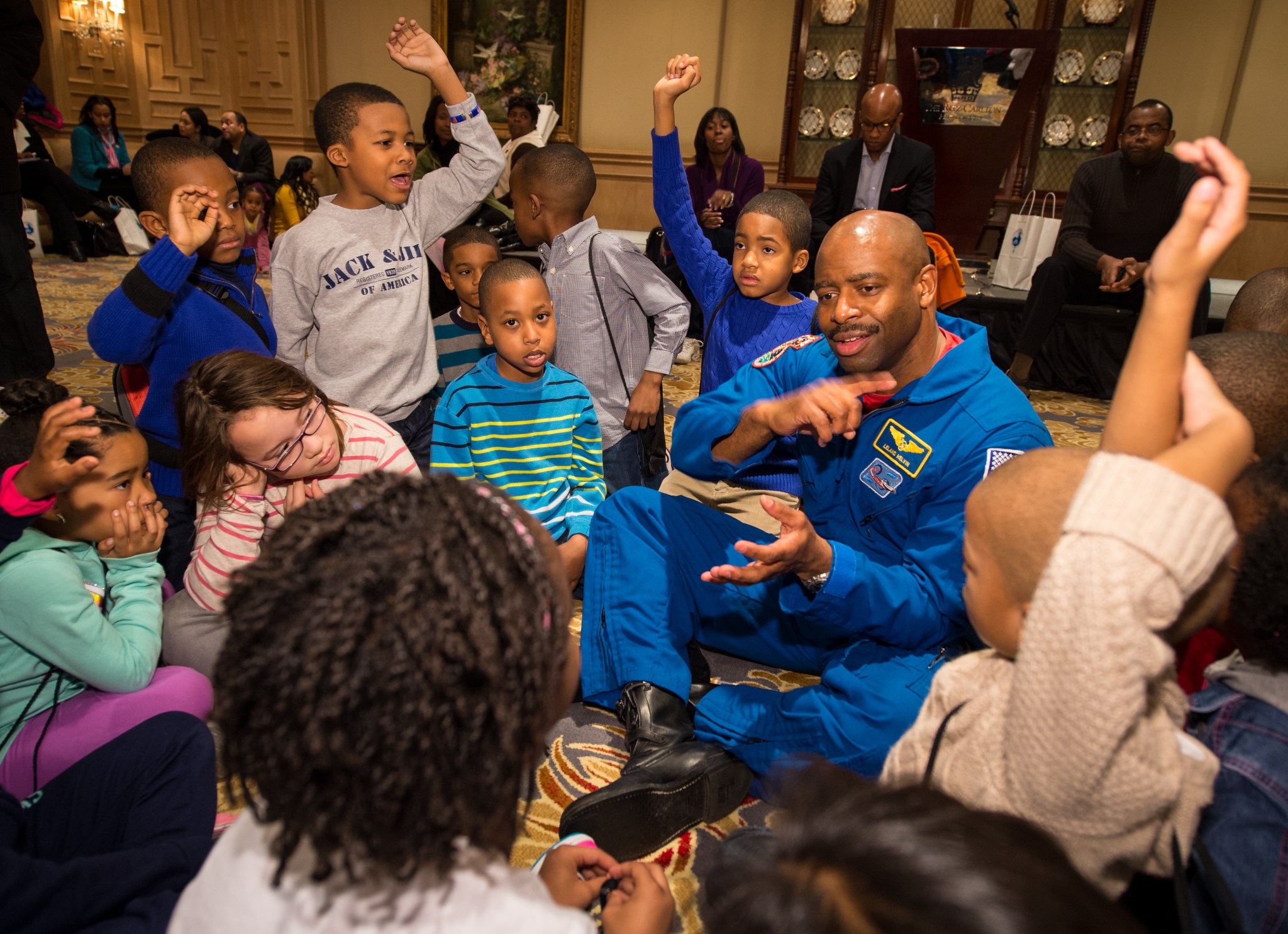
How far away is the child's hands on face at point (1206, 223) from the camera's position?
776 millimetres

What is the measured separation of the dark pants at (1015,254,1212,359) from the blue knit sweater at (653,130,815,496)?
2.53 meters

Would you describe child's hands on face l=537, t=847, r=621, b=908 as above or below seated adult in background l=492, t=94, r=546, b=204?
below

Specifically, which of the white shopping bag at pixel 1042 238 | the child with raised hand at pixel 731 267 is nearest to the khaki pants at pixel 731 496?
the child with raised hand at pixel 731 267

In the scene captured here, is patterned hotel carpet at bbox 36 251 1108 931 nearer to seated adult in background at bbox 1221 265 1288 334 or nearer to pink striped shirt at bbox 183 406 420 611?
pink striped shirt at bbox 183 406 420 611

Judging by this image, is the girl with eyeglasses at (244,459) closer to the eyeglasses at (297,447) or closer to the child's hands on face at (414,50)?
the eyeglasses at (297,447)

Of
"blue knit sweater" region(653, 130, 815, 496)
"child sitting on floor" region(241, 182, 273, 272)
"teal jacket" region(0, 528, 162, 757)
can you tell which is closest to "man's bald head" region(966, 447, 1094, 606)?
"teal jacket" region(0, 528, 162, 757)

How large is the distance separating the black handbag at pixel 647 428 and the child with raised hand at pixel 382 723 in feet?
6.36

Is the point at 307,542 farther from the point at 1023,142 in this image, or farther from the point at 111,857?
the point at 1023,142

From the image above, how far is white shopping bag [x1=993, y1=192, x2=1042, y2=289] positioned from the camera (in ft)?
16.3

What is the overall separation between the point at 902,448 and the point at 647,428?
3.89 ft

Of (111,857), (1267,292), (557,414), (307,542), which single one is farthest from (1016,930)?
(1267,292)

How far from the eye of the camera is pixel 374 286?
224 cm

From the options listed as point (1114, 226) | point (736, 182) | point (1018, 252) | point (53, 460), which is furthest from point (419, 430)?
point (1018, 252)

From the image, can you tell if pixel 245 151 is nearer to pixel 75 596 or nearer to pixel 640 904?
pixel 75 596
